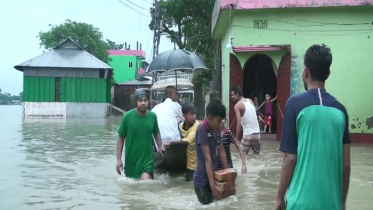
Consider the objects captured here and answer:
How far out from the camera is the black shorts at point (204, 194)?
5.70m

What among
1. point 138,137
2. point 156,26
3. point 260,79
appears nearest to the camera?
point 138,137

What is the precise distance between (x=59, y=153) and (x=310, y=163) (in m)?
10.9

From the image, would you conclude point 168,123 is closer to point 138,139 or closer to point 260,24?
point 138,139

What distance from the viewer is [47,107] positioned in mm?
34250

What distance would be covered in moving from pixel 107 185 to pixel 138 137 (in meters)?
1.58

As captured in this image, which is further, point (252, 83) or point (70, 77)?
point (70, 77)

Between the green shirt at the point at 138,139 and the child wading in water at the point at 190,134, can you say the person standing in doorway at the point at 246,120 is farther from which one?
the green shirt at the point at 138,139

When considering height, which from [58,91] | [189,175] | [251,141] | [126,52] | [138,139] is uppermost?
[126,52]

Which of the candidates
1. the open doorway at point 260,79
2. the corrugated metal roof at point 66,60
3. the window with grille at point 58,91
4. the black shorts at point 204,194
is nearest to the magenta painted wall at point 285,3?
the open doorway at point 260,79

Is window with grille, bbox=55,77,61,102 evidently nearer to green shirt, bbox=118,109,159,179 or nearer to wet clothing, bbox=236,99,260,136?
wet clothing, bbox=236,99,260,136

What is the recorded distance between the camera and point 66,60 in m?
35.3

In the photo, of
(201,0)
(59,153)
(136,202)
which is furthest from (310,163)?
(201,0)

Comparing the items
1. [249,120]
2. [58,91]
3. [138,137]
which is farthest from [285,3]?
[58,91]

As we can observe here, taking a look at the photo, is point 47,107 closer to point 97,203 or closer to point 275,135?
point 275,135
